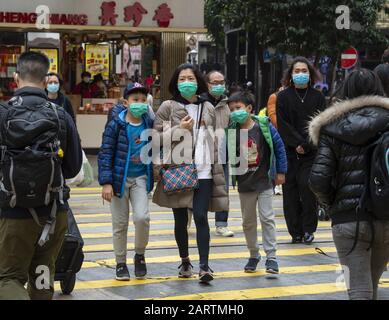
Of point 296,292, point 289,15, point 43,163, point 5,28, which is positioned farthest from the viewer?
point 289,15

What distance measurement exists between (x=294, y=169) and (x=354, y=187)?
4872 mm

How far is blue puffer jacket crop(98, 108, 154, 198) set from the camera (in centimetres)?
793

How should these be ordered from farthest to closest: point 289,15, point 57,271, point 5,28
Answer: point 289,15, point 5,28, point 57,271

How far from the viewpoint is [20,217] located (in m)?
5.42

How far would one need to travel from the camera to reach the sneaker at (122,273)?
26.6 ft

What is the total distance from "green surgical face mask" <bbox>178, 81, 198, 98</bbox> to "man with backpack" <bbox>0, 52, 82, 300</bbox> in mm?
2414

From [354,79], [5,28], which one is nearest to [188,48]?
[5,28]

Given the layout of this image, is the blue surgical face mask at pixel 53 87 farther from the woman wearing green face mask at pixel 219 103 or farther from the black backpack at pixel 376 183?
the black backpack at pixel 376 183

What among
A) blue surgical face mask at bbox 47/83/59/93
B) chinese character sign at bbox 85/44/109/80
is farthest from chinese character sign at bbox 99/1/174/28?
blue surgical face mask at bbox 47/83/59/93

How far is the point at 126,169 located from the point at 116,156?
157 millimetres

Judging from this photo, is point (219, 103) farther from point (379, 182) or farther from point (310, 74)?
point (379, 182)

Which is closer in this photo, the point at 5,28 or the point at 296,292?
the point at 296,292

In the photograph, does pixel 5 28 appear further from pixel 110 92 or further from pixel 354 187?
pixel 354 187
